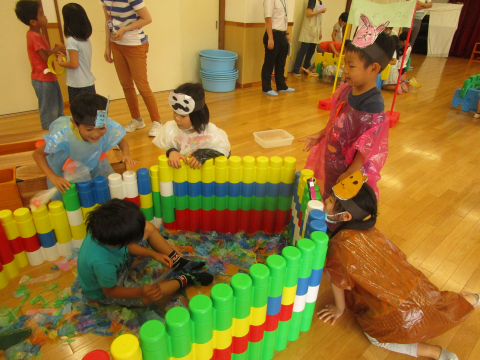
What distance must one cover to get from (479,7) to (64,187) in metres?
9.75

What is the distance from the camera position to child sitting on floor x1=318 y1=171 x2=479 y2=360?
1.22 meters

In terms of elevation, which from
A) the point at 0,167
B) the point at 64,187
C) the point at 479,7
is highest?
the point at 479,7

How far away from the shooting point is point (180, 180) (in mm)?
1721

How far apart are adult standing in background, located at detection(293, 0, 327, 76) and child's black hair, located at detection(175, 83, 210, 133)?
4.08 metres

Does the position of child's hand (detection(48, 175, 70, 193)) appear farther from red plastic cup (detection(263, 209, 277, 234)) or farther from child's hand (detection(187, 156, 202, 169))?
red plastic cup (detection(263, 209, 277, 234))

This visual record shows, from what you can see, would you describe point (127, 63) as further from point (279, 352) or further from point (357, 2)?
point (279, 352)

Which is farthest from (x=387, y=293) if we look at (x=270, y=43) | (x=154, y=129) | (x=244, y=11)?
(x=244, y=11)

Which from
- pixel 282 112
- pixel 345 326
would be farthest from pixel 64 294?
pixel 282 112

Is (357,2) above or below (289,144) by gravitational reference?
above

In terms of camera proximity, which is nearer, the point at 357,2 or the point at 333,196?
the point at 333,196

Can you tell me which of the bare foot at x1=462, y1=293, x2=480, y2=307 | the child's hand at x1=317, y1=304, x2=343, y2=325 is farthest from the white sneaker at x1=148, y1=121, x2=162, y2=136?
the bare foot at x1=462, y1=293, x2=480, y2=307

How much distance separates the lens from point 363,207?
1283 mm

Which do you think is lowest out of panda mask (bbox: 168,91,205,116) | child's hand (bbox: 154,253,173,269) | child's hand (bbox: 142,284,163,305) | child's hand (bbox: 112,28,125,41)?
child's hand (bbox: 154,253,173,269)

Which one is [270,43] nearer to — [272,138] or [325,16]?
[272,138]
